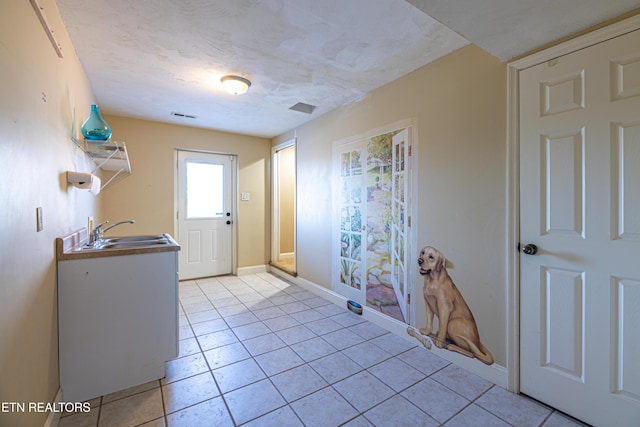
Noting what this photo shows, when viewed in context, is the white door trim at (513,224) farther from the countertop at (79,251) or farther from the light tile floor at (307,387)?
the countertop at (79,251)

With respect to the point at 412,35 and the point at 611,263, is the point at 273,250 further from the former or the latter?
the point at 611,263

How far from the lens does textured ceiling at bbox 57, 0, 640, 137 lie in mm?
1455

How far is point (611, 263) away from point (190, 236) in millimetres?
4705

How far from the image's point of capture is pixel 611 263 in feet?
4.81

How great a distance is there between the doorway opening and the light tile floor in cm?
207

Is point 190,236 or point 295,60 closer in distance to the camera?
point 295,60

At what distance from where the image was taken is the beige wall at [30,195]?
3.43ft

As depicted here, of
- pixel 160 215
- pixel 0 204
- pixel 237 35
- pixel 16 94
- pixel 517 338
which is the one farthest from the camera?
pixel 160 215

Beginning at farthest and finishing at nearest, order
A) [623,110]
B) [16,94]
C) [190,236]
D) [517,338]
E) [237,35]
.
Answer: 1. [190,236]
2. [237,35]
3. [517,338]
4. [623,110]
5. [16,94]

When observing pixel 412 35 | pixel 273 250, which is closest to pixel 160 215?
pixel 273 250

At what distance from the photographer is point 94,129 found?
209 centimetres

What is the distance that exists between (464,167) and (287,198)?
4.03 meters

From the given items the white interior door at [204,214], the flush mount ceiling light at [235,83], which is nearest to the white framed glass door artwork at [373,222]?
the flush mount ceiling light at [235,83]

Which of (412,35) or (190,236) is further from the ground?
(412,35)
